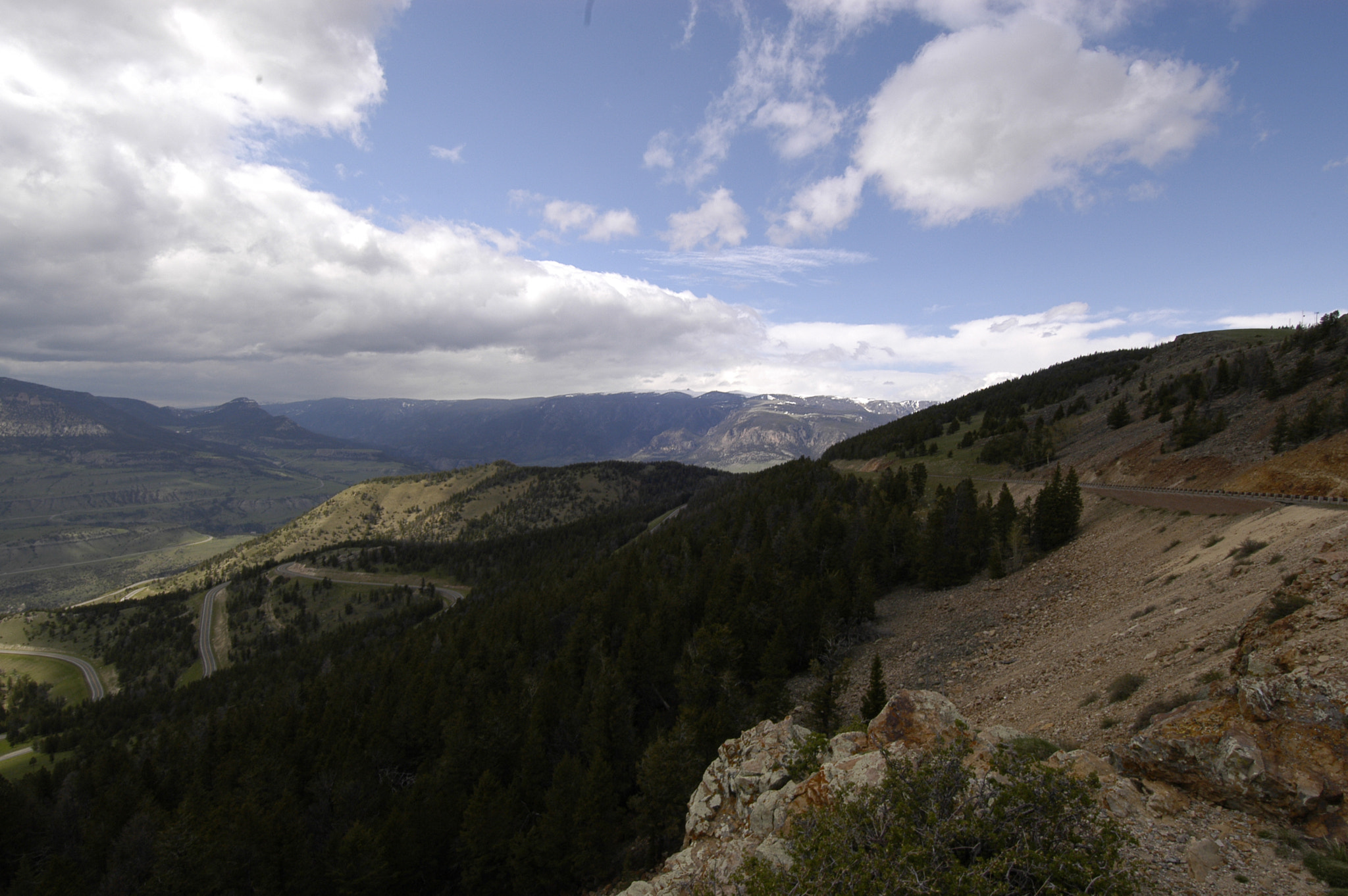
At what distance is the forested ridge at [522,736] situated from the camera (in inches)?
1389

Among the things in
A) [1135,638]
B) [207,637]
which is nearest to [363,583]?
[207,637]

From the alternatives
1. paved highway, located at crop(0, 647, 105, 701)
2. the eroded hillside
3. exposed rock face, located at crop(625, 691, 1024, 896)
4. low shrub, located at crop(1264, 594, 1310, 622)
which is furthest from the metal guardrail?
paved highway, located at crop(0, 647, 105, 701)

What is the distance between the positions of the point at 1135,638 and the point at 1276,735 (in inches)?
559

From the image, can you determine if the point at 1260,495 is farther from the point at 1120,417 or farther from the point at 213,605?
the point at 213,605

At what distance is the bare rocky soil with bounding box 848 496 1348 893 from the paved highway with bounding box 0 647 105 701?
211154 millimetres

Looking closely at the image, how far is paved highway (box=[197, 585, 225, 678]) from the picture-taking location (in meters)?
151

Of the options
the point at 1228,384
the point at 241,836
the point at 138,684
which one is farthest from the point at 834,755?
the point at 138,684

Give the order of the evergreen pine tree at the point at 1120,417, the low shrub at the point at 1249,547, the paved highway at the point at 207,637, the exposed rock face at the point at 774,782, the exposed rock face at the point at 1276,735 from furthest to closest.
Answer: the paved highway at the point at 207,637 < the evergreen pine tree at the point at 1120,417 < the low shrub at the point at 1249,547 < the exposed rock face at the point at 774,782 < the exposed rock face at the point at 1276,735

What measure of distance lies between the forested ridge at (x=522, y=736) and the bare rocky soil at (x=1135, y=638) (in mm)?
6365

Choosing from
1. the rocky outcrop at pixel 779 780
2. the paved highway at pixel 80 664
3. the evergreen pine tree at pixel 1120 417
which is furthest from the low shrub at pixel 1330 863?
the paved highway at pixel 80 664

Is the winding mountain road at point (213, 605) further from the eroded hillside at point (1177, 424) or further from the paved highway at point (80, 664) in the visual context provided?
the eroded hillside at point (1177, 424)

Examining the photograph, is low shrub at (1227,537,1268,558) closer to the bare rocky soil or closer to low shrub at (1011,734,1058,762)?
the bare rocky soil

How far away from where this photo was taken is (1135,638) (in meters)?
24.2

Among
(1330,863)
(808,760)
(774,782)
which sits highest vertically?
(1330,863)
